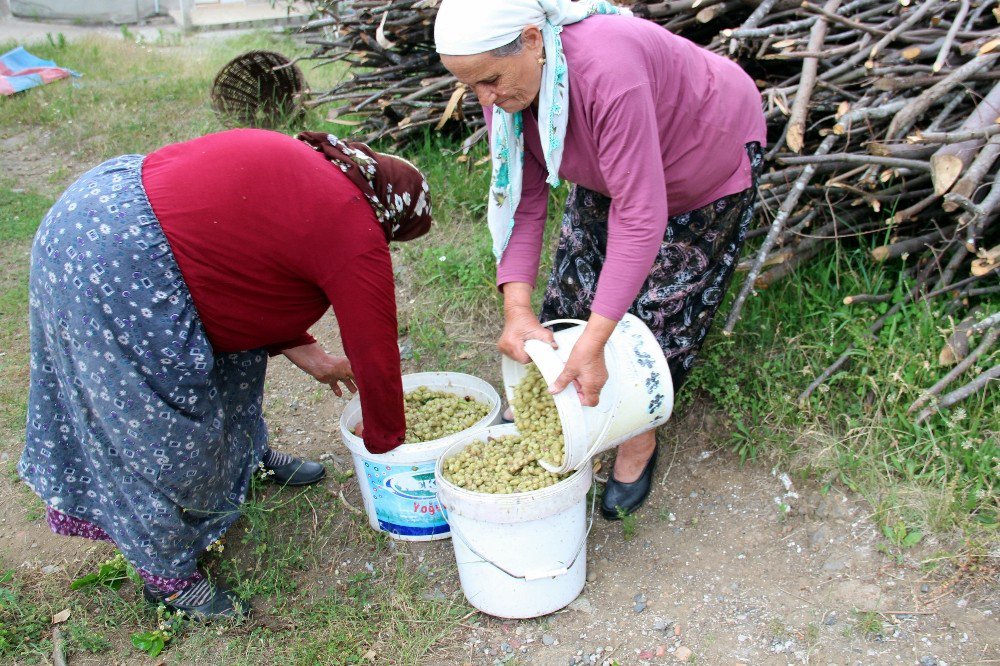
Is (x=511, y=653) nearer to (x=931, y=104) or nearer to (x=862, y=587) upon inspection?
(x=862, y=587)

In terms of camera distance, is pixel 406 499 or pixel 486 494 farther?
pixel 406 499

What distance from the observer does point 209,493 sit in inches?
110

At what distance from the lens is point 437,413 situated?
312 centimetres

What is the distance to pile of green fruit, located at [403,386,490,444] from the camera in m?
3.01

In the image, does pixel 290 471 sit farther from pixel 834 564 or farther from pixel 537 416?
pixel 834 564

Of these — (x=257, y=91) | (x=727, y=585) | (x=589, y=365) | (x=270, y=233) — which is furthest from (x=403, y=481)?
(x=257, y=91)

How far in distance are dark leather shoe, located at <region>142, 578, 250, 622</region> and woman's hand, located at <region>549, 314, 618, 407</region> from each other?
1401 mm

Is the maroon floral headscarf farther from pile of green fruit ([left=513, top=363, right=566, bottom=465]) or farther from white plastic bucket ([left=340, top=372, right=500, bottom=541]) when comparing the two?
white plastic bucket ([left=340, top=372, right=500, bottom=541])

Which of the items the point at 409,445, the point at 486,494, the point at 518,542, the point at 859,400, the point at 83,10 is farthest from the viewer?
the point at 83,10

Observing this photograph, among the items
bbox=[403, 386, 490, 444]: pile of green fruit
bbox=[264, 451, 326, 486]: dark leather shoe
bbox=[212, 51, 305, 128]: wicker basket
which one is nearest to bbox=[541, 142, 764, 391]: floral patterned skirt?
bbox=[403, 386, 490, 444]: pile of green fruit

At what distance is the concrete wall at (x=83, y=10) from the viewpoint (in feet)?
36.3

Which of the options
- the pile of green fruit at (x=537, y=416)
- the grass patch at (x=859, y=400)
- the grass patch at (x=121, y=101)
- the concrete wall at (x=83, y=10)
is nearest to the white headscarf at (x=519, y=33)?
the pile of green fruit at (x=537, y=416)

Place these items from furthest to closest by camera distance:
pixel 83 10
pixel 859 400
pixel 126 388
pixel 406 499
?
1. pixel 83 10
2. pixel 859 400
3. pixel 406 499
4. pixel 126 388

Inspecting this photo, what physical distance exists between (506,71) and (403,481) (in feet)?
4.75
